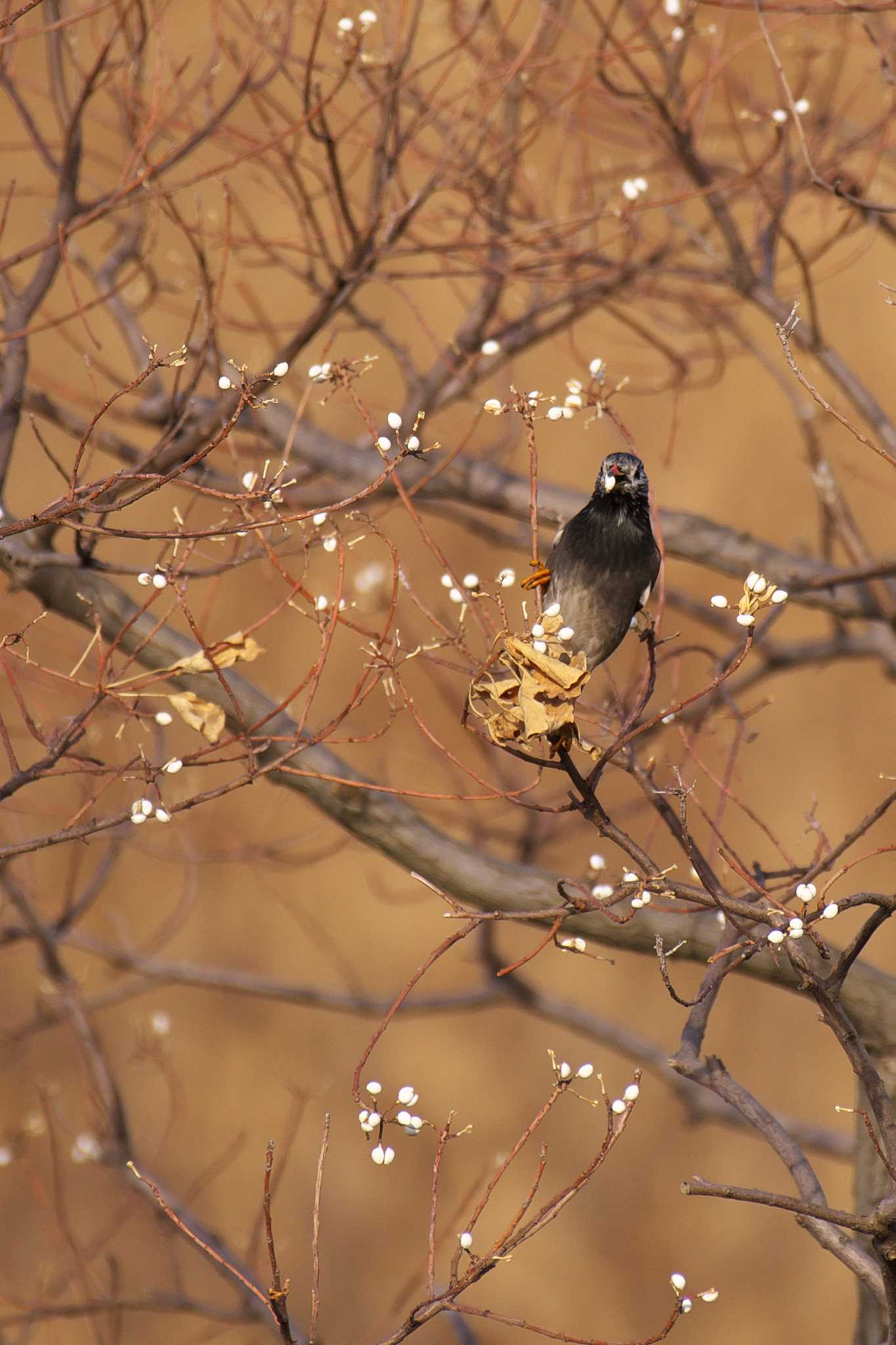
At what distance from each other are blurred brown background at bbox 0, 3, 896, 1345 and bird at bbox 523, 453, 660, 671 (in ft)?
6.73

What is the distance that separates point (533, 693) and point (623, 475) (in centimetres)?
63

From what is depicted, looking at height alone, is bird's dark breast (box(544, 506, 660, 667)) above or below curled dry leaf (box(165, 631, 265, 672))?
above

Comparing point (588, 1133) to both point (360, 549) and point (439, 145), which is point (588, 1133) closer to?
point (360, 549)

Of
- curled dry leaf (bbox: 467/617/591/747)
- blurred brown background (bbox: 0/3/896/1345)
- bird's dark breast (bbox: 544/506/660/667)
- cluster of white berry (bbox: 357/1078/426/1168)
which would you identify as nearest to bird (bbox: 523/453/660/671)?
bird's dark breast (bbox: 544/506/660/667)

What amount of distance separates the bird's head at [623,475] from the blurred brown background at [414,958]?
2058mm

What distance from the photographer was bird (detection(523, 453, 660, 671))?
173 cm

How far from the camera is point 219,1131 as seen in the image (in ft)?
13.4

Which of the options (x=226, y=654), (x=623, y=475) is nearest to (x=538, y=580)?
(x=623, y=475)

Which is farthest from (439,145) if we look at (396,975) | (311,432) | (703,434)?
(396,975)

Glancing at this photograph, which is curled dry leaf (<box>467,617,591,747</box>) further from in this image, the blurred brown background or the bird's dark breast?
the blurred brown background

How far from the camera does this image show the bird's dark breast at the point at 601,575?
173 cm

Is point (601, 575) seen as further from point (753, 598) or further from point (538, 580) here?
point (753, 598)

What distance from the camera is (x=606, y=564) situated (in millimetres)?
1758

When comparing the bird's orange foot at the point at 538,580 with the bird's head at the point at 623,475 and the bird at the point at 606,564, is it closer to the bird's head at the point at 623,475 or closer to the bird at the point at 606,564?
the bird at the point at 606,564
